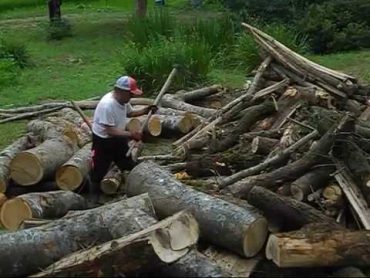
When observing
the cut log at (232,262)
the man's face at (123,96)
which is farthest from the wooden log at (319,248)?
the man's face at (123,96)

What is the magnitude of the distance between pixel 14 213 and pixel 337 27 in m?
13.6

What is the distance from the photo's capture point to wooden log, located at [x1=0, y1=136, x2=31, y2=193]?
1027cm

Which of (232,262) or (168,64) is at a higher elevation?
(232,262)

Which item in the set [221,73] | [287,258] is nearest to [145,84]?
[221,73]

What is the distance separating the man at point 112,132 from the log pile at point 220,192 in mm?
173

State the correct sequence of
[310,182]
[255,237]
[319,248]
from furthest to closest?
[310,182] → [255,237] → [319,248]

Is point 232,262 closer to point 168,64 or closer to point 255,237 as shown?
point 255,237

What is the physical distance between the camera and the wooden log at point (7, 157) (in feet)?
33.7

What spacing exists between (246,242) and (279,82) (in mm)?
5548

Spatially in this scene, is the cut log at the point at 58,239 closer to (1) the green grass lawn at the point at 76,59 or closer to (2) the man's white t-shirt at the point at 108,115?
(2) the man's white t-shirt at the point at 108,115

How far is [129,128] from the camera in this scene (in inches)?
482

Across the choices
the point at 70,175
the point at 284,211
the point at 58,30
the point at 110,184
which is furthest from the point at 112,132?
the point at 58,30

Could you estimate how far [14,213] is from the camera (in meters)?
9.27

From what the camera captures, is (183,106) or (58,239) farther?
(183,106)
